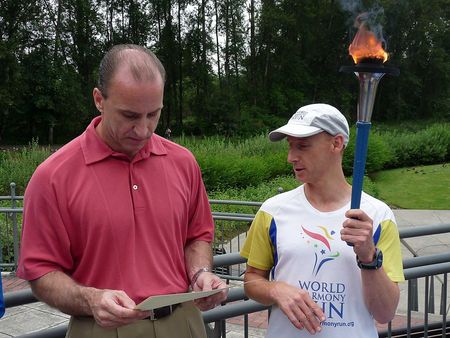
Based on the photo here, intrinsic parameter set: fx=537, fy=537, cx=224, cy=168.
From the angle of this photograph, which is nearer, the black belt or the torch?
the torch

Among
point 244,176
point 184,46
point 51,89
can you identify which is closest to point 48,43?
point 51,89

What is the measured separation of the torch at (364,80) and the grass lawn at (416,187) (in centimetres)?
1374

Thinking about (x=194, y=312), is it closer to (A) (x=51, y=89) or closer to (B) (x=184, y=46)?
(A) (x=51, y=89)

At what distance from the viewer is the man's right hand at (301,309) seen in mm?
1968

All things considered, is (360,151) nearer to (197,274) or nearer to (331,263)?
(331,263)

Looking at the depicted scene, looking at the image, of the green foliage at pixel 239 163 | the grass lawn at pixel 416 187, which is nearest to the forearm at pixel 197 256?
the green foliage at pixel 239 163

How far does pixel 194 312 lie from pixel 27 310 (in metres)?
4.52

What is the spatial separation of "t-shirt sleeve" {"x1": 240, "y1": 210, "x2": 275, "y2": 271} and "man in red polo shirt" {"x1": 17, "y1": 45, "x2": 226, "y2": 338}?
23 cm

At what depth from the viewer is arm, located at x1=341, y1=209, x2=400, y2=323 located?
1744 millimetres

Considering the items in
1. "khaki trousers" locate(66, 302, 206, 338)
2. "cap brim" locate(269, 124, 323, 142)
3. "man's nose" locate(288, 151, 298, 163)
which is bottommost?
"khaki trousers" locate(66, 302, 206, 338)

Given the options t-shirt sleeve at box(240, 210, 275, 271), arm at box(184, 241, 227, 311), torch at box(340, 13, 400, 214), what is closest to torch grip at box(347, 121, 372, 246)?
torch at box(340, 13, 400, 214)

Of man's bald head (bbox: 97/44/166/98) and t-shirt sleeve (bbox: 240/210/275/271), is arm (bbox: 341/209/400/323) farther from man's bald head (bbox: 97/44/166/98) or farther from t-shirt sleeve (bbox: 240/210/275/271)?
man's bald head (bbox: 97/44/166/98)

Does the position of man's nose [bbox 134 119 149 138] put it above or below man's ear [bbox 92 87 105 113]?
below

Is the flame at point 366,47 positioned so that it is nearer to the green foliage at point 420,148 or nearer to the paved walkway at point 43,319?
the paved walkway at point 43,319
